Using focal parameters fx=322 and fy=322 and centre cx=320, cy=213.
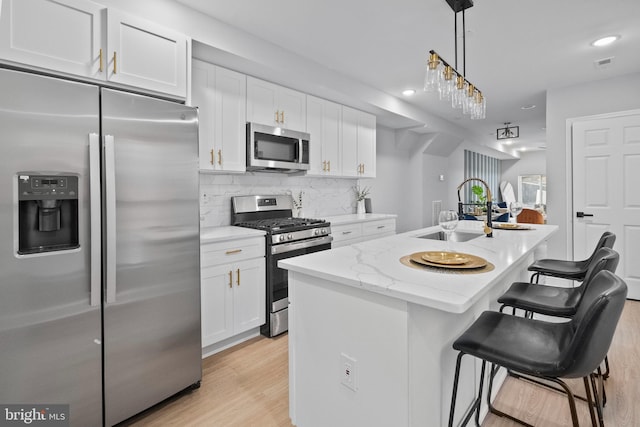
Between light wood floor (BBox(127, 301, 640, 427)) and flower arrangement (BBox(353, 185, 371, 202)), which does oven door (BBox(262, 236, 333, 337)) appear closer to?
light wood floor (BBox(127, 301, 640, 427))

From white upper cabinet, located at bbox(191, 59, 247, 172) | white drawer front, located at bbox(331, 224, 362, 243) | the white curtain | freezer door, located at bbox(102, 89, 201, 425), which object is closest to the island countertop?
freezer door, located at bbox(102, 89, 201, 425)

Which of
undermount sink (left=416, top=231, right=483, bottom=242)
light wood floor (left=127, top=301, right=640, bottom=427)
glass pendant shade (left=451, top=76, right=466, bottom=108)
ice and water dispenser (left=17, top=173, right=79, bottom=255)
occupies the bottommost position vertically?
light wood floor (left=127, top=301, right=640, bottom=427)

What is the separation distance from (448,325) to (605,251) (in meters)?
1.13

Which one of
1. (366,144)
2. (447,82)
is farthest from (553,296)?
(366,144)

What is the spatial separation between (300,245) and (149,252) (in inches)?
58.2

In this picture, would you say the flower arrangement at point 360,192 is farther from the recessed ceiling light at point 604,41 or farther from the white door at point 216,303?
the recessed ceiling light at point 604,41

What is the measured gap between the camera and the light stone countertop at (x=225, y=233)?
A: 2431 mm

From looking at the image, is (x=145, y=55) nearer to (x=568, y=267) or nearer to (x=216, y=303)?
(x=216, y=303)

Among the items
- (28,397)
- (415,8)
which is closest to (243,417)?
(28,397)

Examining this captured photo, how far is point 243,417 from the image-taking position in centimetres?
180

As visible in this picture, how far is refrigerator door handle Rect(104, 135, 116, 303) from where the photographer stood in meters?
1.59

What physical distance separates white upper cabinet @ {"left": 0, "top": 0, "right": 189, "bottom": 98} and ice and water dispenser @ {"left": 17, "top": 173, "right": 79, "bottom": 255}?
0.61 m

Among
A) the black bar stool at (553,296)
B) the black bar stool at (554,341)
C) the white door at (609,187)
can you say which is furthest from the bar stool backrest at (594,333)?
the white door at (609,187)

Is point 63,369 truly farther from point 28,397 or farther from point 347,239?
point 347,239
